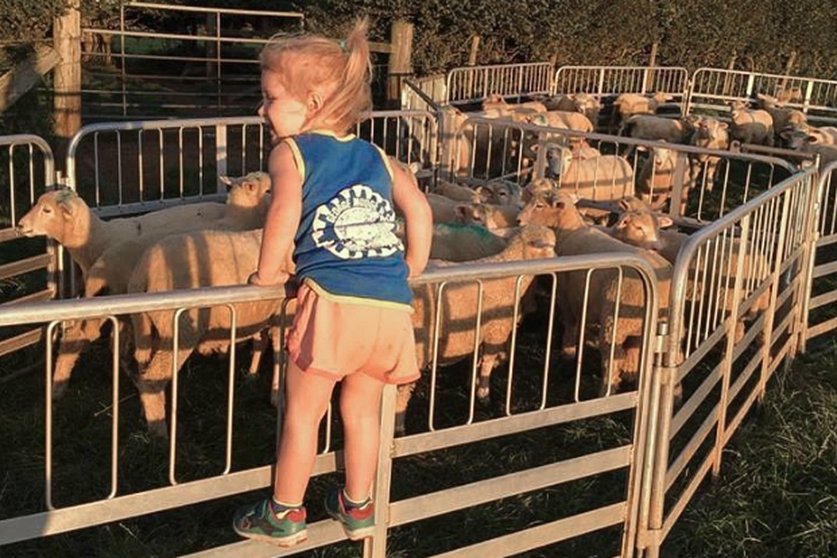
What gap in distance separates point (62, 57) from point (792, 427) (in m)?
9.28

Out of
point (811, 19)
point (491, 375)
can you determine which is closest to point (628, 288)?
point (491, 375)

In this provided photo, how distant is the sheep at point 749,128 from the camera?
774 inches

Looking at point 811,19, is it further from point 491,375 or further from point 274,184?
point 274,184

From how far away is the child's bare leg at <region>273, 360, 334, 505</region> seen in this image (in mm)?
3414

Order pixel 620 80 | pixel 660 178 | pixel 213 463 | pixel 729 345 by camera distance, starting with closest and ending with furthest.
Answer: pixel 729 345 < pixel 213 463 < pixel 660 178 < pixel 620 80

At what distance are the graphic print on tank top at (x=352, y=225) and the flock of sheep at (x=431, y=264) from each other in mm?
1471

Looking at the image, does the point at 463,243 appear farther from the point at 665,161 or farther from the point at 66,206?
the point at 665,161

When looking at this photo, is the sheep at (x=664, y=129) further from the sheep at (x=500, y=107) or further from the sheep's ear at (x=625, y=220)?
the sheep's ear at (x=625, y=220)

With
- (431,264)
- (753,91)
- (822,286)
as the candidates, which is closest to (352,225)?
(431,264)

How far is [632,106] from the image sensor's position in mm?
22438

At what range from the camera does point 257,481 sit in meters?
3.50

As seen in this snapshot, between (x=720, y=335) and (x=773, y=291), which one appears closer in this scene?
(x=720, y=335)

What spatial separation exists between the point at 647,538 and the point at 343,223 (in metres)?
2.37

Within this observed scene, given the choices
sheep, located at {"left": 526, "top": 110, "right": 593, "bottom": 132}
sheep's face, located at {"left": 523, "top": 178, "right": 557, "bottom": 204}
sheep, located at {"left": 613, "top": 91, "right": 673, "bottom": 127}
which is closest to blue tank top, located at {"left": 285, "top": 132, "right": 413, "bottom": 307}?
sheep's face, located at {"left": 523, "top": 178, "right": 557, "bottom": 204}
